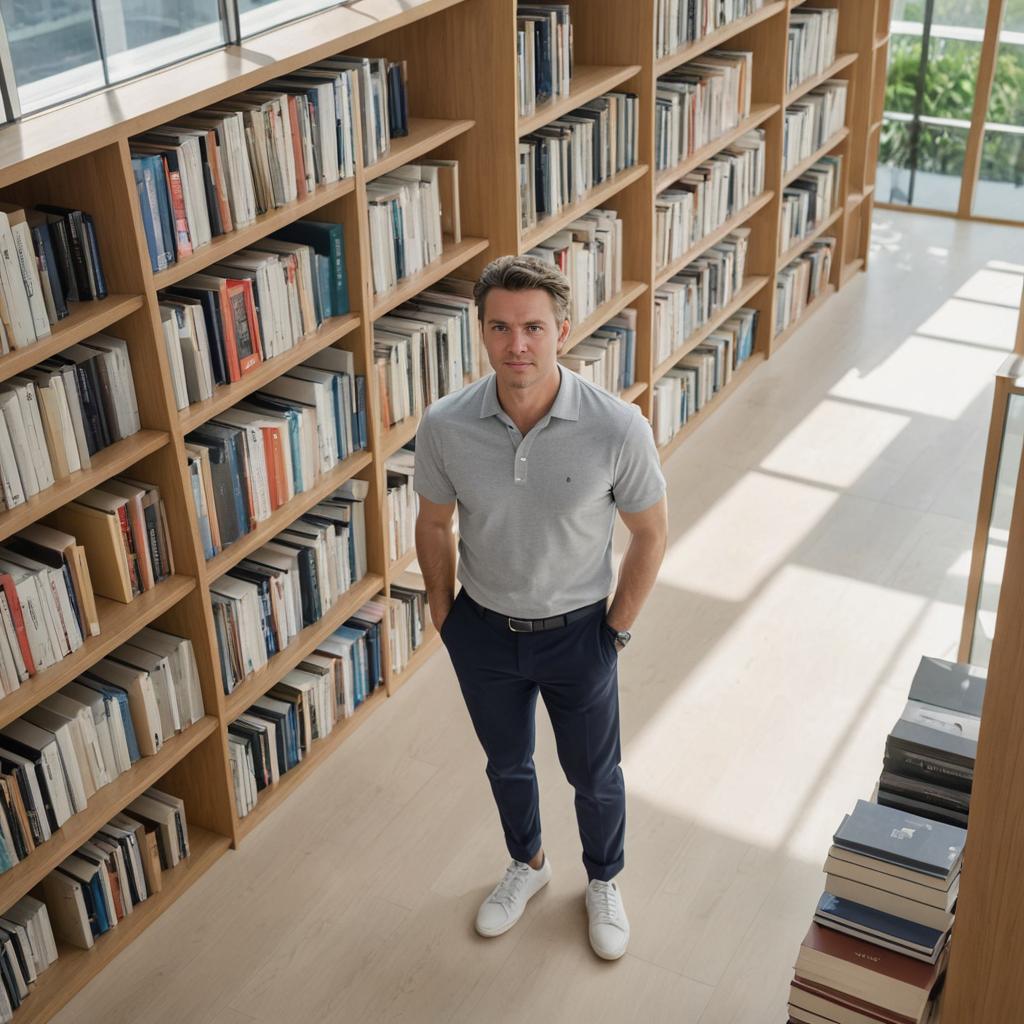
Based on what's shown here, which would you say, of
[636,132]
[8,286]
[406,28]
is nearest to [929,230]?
[636,132]

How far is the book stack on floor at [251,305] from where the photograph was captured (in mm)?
3045

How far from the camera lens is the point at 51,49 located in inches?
113

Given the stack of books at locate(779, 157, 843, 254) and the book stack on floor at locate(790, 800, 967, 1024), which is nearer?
the book stack on floor at locate(790, 800, 967, 1024)

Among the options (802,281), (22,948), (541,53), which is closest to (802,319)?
(802,281)

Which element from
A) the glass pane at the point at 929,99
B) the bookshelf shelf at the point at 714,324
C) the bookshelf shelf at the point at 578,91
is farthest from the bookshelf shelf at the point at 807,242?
the bookshelf shelf at the point at 578,91

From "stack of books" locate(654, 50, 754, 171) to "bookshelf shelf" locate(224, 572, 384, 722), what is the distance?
2013mm

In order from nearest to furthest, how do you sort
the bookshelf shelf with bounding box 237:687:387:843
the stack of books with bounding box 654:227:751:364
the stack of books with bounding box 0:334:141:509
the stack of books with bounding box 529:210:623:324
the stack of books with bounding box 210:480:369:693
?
the stack of books with bounding box 0:334:141:509
the stack of books with bounding box 210:480:369:693
the bookshelf shelf with bounding box 237:687:387:843
the stack of books with bounding box 529:210:623:324
the stack of books with bounding box 654:227:751:364

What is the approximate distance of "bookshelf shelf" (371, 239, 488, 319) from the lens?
3.62 metres

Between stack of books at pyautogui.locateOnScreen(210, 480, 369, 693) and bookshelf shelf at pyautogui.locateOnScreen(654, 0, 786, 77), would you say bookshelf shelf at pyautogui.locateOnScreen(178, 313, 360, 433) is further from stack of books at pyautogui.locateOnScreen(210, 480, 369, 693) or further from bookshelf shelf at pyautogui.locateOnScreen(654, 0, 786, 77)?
bookshelf shelf at pyautogui.locateOnScreen(654, 0, 786, 77)

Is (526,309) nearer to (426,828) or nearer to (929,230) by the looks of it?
(426,828)

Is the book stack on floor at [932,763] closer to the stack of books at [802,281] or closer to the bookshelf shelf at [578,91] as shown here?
the bookshelf shelf at [578,91]

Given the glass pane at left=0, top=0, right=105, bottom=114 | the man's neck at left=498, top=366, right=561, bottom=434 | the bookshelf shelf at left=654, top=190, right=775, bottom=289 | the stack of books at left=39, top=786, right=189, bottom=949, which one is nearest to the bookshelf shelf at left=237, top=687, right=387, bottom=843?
the stack of books at left=39, top=786, right=189, bottom=949

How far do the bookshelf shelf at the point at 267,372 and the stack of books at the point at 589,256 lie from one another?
1.00m

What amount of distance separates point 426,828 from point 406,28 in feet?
A: 7.41
